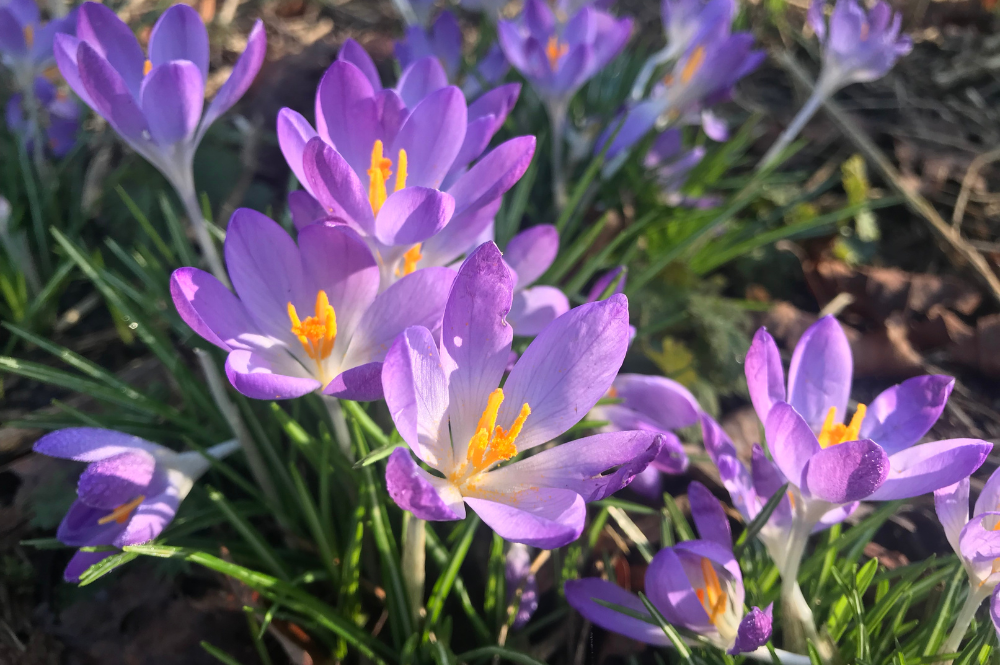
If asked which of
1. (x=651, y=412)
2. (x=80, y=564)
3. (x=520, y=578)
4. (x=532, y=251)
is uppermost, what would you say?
(x=532, y=251)

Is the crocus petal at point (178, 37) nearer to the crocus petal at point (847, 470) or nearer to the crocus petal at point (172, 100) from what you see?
the crocus petal at point (172, 100)

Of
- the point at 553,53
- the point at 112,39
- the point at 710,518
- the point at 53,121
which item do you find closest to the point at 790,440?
the point at 710,518

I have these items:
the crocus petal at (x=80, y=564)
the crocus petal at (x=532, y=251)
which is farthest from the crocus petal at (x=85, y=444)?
the crocus petal at (x=532, y=251)

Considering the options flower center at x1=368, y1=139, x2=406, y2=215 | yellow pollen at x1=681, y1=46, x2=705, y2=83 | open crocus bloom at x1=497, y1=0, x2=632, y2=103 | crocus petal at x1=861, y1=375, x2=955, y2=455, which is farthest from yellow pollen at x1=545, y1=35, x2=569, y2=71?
crocus petal at x1=861, y1=375, x2=955, y2=455

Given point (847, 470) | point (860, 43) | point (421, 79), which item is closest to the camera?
point (847, 470)

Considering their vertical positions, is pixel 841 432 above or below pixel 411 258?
below

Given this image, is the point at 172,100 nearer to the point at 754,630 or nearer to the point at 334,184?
the point at 334,184
